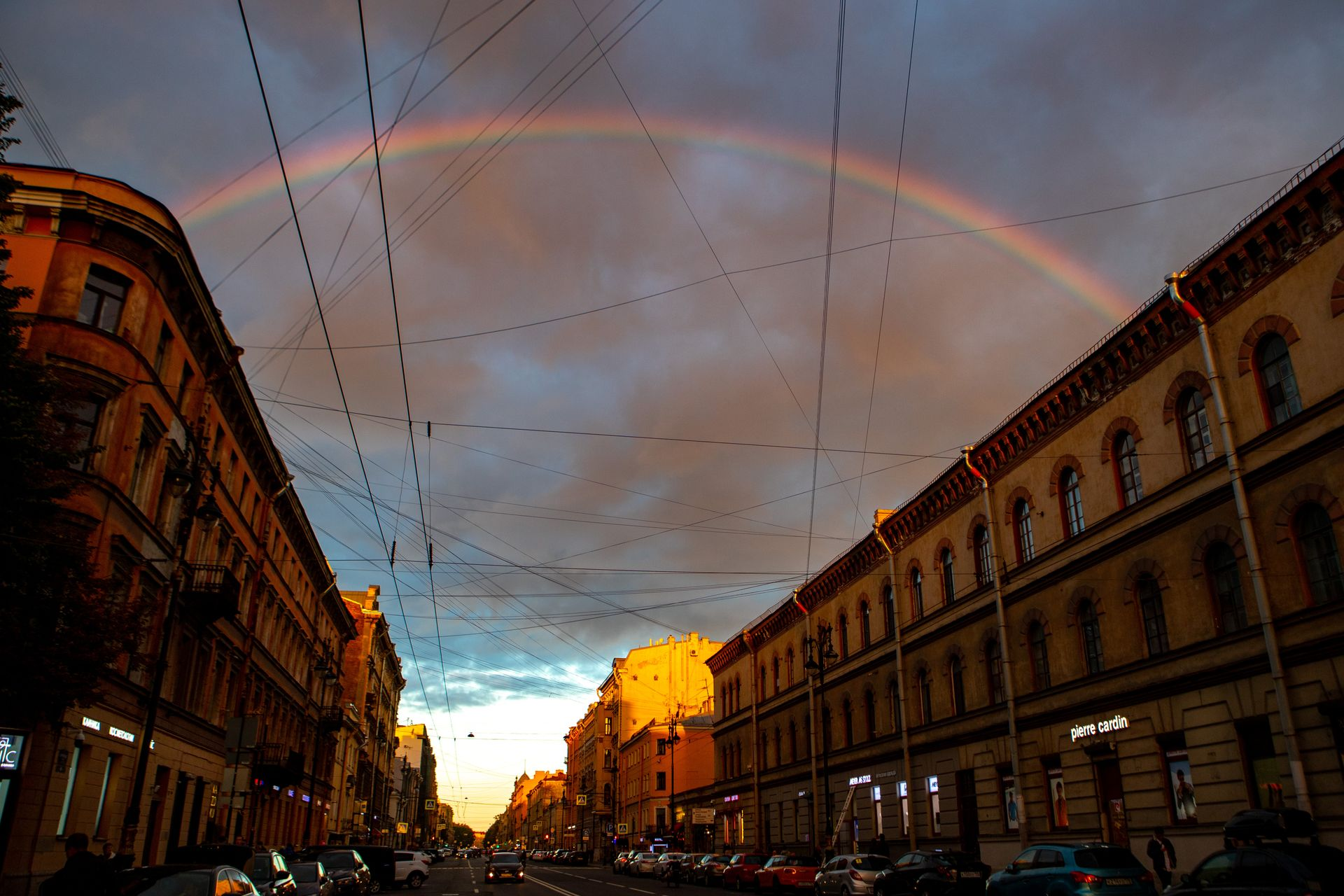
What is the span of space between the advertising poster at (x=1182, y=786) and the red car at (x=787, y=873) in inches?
607

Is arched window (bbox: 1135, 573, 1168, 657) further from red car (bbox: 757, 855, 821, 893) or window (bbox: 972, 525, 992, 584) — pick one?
red car (bbox: 757, 855, 821, 893)

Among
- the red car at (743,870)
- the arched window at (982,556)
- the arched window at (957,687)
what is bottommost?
the red car at (743,870)

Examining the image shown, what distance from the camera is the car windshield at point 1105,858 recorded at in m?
16.8

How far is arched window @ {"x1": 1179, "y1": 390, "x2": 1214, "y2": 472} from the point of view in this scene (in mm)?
21469

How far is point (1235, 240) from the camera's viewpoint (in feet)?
65.6

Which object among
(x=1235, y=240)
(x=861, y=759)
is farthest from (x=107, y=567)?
(x=861, y=759)

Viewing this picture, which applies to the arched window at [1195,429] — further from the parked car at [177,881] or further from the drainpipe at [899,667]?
the parked car at [177,881]

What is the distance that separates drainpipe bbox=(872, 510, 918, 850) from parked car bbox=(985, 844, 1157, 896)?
1674 centimetres

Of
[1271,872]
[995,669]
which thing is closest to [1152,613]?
[995,669]

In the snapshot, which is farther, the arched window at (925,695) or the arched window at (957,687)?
the arched window at (925,695)

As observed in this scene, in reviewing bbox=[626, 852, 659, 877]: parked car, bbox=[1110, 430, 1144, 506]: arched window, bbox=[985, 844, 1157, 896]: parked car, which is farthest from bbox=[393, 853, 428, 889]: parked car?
bbox=[1110, 430, 1144, 506]: arched window

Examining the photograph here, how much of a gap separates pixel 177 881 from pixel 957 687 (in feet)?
87.9

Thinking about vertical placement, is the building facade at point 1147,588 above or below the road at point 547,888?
above

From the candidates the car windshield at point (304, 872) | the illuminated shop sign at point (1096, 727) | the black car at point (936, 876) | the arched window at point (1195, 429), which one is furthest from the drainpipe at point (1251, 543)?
the car windshield at point (304, 872)
